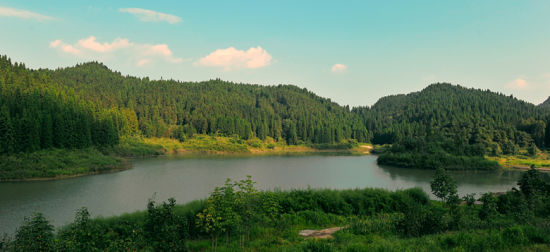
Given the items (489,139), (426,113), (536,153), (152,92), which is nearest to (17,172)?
(489,139)

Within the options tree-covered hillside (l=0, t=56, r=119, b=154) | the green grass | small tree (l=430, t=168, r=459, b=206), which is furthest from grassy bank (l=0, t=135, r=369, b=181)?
the green grass

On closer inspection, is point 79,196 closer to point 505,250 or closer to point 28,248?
point 28,248

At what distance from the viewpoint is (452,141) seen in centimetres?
7519

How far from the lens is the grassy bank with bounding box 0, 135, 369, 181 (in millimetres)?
44406

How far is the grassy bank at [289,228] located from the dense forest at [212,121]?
4683 centimetres

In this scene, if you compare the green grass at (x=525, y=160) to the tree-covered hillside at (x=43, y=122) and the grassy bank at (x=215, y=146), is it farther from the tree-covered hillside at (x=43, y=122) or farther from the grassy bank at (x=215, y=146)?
the tree-covered hillside at (x=43, y=122)

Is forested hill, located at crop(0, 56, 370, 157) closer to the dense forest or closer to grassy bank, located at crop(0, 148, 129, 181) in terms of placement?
the dense forest

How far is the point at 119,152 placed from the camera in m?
76.0

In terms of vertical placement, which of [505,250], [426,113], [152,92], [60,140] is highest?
[152,92]

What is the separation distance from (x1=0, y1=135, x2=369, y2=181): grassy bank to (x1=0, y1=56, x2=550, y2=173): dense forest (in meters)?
2.94

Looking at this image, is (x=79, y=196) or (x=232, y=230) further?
(x=79, y=196)

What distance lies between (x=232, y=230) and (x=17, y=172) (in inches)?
1717

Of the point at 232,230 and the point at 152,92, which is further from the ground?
the point at 152,92

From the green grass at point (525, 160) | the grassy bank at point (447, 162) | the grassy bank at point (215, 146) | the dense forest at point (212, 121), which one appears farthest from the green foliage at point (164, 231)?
the green grass at point (525, 160)
